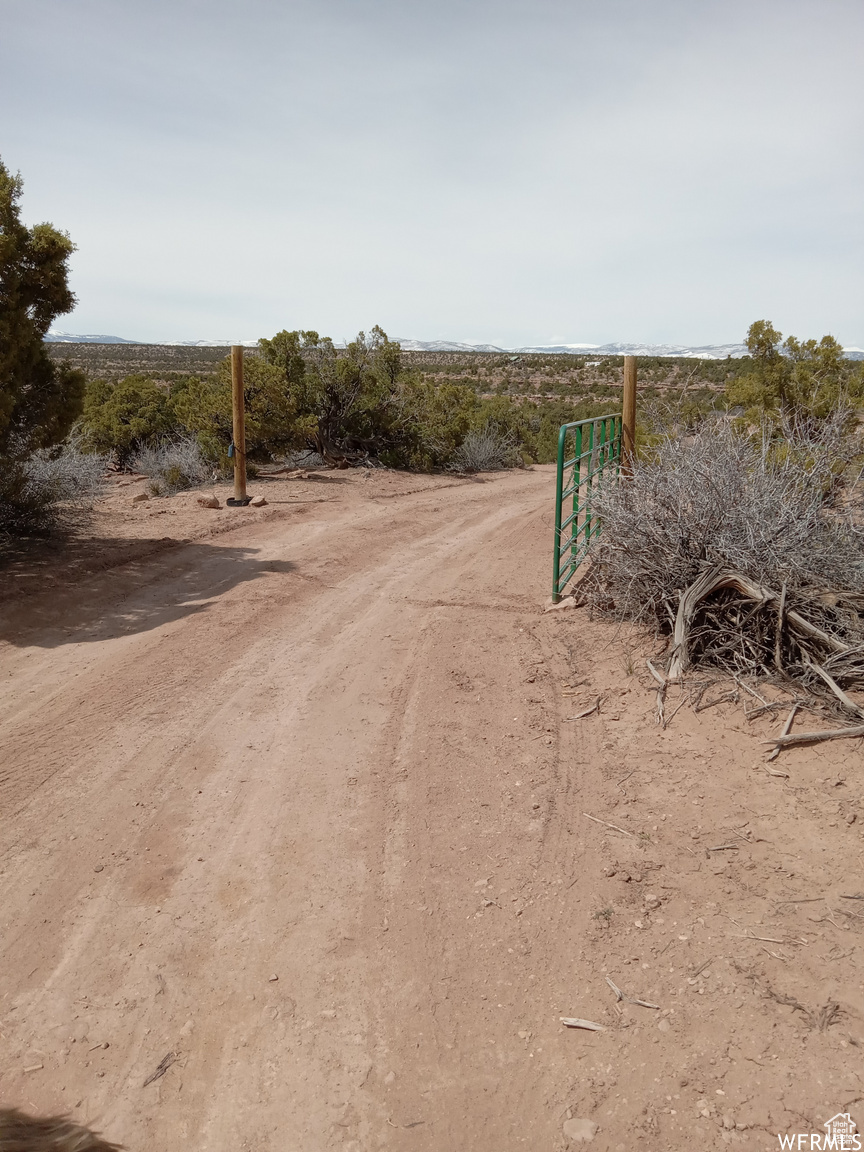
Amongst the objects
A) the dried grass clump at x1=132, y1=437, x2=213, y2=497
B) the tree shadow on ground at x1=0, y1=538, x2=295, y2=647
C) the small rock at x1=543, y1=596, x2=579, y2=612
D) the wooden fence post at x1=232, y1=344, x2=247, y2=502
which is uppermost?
the wooden fence post at x1=232, y1=344, x2=247, y2=502

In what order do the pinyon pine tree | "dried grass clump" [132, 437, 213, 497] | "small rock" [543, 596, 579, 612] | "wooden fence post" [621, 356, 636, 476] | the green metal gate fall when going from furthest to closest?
"dried grass clump" [132, 437, 213, 497] < "wooden fence post" [621, 356, 636, 476] < the pinyon pine tree < "small rock" [543, 596, 579, 612] < the green metal gate

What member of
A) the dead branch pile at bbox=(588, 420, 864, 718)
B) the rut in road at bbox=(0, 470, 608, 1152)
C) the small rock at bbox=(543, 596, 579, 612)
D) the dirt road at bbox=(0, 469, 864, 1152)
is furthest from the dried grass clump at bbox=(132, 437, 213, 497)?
the dead branch pile at bbox=(588, 420, 864, 718)

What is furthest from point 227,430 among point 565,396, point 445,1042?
point 565,396

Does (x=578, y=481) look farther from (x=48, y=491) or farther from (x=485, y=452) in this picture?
(x=485, y=452)

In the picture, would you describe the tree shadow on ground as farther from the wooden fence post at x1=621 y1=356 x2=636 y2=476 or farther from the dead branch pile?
the dead branch pile

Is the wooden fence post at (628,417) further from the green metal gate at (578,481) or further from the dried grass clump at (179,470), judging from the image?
the dried grass clump at (179,470)

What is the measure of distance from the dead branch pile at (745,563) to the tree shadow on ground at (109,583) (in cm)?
401

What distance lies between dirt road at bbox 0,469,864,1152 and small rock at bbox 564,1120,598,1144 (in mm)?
31

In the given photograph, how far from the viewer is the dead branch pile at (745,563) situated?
200 inches

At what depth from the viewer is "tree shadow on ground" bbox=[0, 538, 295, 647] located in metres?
7.07

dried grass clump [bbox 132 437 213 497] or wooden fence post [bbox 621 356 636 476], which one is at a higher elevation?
wooden fence post [bbox 621 356 636 476]

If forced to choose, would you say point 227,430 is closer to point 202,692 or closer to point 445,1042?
point 202,692

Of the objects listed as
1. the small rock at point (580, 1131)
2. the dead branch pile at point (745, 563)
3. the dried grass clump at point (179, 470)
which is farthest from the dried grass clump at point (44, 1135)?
the dried grass clump at point (179, 470)

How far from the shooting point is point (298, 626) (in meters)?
7.12
